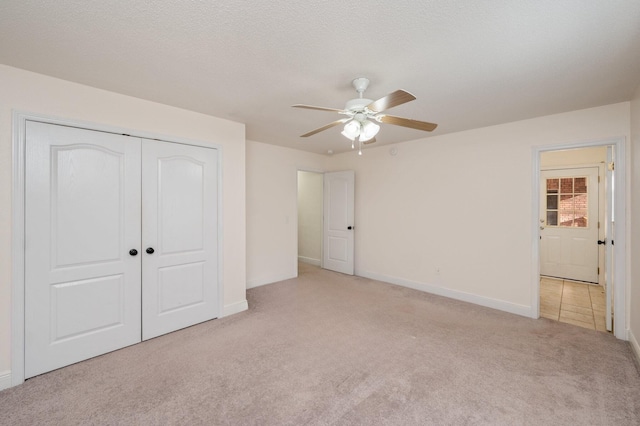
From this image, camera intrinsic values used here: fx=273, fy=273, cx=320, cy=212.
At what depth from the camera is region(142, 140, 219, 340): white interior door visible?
2.79 metres

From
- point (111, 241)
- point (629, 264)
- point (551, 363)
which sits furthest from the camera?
point (629, 264)

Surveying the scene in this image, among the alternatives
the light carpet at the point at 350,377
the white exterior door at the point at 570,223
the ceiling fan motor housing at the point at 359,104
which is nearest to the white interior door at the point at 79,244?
the light carpet at the point at 350,377

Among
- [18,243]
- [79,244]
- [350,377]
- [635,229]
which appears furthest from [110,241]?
[635,229]

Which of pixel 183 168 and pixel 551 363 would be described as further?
pixel 183 168

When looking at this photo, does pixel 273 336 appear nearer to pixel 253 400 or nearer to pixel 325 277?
pixel 253 400

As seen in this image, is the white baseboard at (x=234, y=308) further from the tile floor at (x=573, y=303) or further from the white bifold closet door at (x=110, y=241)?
the tile floor at (x=573, y=303)

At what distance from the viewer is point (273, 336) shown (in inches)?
112

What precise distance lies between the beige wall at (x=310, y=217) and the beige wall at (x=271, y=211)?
2.95 ft

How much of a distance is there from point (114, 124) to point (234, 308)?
7.79 ft

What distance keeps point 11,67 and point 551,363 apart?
4.98 m

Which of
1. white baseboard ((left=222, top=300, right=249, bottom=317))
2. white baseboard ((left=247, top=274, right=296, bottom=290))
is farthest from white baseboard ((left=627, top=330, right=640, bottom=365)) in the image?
white baseboard ((left=247, top=274, right=296, bottom=290))

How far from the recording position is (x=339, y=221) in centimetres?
543

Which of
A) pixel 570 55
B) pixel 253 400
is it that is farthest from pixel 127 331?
pixel 570 55

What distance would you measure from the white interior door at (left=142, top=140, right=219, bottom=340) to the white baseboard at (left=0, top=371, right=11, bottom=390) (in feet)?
2.96
